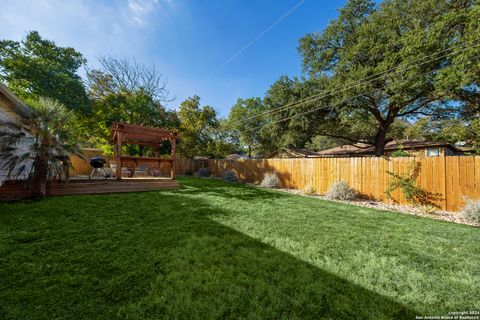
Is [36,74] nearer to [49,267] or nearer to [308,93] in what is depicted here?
[49,267]

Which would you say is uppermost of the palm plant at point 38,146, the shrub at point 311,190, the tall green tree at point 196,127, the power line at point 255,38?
the power line at point 255,38

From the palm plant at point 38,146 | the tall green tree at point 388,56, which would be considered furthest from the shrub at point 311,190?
the palm plant at point 38,146

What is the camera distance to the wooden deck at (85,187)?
16.1 feet

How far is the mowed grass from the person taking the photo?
1.66 meters

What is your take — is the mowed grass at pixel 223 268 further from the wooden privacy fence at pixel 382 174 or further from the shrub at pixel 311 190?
the shrub at pixel 311 190

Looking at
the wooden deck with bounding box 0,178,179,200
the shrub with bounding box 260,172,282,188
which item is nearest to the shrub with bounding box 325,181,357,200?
the shrub with bounding box 260,172,282,188

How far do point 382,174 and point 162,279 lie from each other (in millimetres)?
8412

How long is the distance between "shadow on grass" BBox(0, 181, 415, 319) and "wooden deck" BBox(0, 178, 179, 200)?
2444 mm

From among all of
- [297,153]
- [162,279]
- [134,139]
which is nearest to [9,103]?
[134,139]

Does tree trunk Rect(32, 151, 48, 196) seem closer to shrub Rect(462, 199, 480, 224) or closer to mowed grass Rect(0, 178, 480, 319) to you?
mowed grass Rect(0, 178, 480, 319)

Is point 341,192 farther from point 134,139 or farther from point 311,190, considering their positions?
point 134,139

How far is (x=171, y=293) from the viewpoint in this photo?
5.87ft

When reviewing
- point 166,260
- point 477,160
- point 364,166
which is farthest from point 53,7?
point 477,160

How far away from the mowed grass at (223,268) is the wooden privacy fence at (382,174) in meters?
2.64
